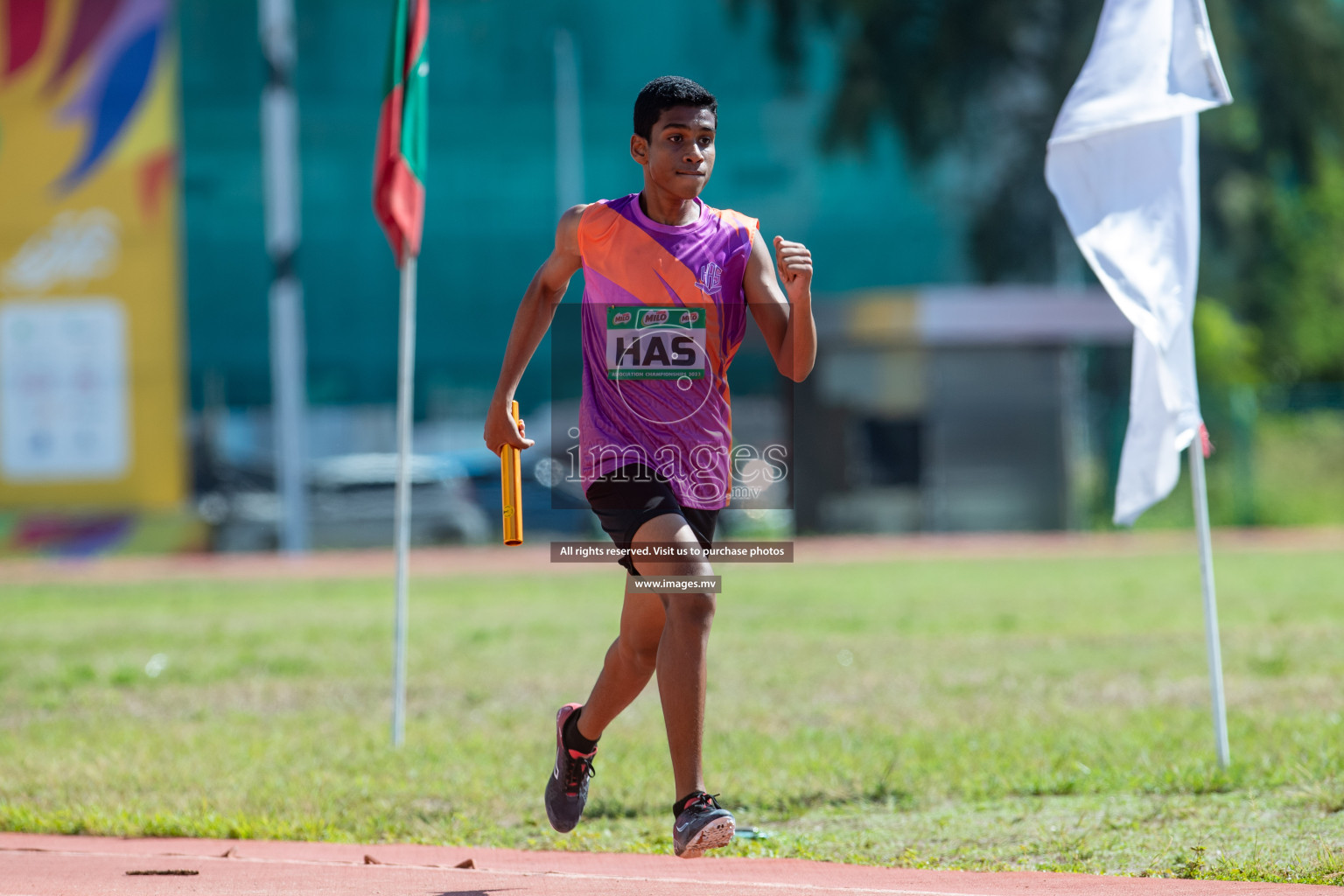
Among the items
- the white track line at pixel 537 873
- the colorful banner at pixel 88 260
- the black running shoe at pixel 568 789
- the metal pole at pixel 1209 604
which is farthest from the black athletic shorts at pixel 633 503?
the colorful banner at pixel 88 260

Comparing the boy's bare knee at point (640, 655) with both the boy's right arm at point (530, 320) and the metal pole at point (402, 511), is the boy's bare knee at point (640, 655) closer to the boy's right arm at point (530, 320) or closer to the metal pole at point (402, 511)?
the boy's right arm at point (530, 320)

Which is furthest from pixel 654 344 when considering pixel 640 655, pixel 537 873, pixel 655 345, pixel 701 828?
pixel 537 873

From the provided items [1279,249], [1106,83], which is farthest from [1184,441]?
[1279,249]

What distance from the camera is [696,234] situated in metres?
4.62

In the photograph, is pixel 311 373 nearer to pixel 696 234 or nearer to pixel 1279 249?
pixel 1279 249

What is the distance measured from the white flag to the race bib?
2.33m

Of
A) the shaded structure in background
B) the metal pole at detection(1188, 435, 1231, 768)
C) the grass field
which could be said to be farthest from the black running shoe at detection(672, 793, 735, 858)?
the shaded structure in background

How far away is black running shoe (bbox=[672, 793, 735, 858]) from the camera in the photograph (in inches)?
169

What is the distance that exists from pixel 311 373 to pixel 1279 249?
19.2m

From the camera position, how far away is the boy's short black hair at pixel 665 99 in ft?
14.8

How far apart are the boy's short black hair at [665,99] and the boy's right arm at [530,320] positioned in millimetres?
316

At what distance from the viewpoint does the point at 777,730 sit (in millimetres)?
7809

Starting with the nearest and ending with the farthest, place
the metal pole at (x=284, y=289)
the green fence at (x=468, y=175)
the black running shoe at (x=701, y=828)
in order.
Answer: the black running shoe at (x=701, y=828) → the metal pole at (x=284, y=289) → the green fence at (x=468, y=175)

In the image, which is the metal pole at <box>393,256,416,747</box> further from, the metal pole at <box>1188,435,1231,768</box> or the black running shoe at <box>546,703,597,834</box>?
the metal pole at <box>1188,435,1231,768</box>
